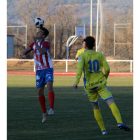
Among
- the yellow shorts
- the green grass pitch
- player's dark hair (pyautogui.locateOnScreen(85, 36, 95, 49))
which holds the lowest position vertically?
the green grass pitch

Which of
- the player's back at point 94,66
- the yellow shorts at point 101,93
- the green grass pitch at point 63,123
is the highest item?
the player's back at point 94,66

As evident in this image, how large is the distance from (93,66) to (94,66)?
0.02 metres

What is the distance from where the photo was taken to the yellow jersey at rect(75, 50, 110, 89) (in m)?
6.81

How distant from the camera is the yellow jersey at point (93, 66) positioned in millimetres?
6812

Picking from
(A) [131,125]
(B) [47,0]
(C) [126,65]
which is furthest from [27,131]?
(B) [47,0]

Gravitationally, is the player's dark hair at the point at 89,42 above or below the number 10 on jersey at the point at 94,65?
above

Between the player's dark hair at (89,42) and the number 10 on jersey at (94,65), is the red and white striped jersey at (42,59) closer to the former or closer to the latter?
the player's dark hair at (89,42)

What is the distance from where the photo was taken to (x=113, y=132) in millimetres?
6840

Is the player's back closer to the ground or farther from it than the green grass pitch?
farther from it

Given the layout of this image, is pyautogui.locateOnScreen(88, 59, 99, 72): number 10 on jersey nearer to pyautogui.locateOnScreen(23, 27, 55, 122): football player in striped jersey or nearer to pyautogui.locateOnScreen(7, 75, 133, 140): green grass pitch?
pyautogui.locateOnScreen(7, 75, 133, 140): green grass pitch

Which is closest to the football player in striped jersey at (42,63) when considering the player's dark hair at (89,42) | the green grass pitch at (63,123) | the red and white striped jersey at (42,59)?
the red and white striped jersey at (42,59)

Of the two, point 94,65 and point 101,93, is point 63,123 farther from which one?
point 94,65

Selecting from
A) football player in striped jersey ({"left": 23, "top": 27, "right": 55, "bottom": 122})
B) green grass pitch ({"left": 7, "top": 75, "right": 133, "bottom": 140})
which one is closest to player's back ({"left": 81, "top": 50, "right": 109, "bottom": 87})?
green grass pitch ({"left": 7, "top": 75, "right": 133, "bottom": 140})
